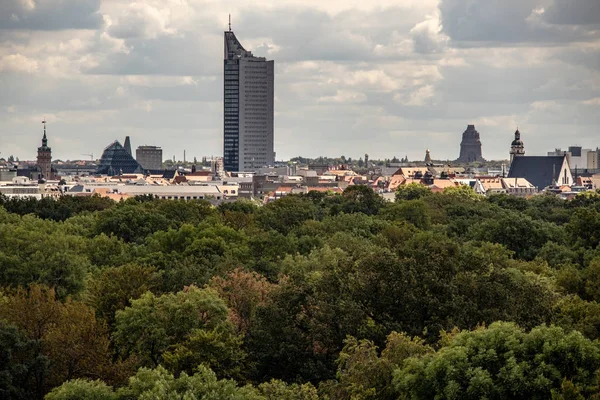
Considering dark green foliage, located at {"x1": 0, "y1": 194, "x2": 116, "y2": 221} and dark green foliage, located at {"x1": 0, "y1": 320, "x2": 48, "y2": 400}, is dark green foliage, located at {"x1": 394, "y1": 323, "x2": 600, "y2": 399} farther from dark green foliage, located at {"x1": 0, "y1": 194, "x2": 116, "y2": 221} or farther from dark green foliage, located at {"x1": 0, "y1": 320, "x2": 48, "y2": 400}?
dark green foliage, located at {"x1": 0, "y1": 194, "x2": 116, "y2": 221}

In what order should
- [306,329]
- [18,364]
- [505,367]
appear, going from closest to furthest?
[505,367] < [18,364] < [306,329]

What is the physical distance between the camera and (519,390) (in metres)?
Answer: 35.8

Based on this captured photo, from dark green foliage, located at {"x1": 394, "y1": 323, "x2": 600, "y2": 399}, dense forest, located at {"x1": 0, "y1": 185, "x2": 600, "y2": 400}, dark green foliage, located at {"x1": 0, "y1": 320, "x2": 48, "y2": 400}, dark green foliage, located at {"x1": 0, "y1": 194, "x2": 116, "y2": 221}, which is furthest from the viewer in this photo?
dark green foliage, located at {"x1": 0, "y1": 194, "x2": 116, "y2": 221}

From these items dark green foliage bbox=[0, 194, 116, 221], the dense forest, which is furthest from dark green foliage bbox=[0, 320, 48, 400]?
dark green foliage bbox=[0, 194, 116, 221]

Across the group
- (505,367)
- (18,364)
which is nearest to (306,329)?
(18,364)

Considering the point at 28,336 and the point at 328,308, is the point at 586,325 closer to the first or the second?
the point at 328,308

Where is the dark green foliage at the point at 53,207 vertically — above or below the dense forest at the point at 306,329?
below

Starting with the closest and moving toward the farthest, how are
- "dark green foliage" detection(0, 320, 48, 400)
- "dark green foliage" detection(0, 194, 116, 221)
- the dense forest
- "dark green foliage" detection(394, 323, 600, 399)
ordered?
"dark green foliage" detection(394, 323, 600, 399) → the dense forest → "dark green foliage" detection(0, 320, 48, 400) → "dark green foliage" detection(0, 194, 116, 221)

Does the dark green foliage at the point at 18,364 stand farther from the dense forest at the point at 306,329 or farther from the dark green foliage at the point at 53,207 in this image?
the dark green foliage at the point at 53,207

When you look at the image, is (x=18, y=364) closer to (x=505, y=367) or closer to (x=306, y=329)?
(x=306, y=329)

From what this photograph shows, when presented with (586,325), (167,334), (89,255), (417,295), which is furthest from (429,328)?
(89,255)

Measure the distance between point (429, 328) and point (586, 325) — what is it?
Result: 506 centimetres

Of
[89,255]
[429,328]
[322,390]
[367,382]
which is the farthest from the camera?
[89,255]

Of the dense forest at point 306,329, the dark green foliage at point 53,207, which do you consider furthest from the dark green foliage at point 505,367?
the dark green foliage at point 53,207
